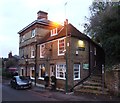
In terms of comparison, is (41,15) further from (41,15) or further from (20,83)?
(20,83)

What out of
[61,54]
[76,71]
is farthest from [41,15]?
[76,71]

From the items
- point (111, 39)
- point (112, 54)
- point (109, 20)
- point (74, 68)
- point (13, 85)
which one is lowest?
point (13, 85)

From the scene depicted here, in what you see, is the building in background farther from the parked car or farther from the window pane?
the parked car

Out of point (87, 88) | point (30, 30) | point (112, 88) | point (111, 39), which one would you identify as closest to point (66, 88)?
point (87, 88)

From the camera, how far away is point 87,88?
→ 2114 cm

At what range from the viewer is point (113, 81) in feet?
60.2

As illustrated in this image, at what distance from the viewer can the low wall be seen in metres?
17.7

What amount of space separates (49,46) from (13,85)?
7174 millimetres

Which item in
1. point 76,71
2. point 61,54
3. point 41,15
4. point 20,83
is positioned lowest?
point 20,83

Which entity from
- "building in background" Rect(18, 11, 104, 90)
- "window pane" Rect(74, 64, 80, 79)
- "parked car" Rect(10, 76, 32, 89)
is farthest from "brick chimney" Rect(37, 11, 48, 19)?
"window pane" Rect(74, 64, 80, 79)

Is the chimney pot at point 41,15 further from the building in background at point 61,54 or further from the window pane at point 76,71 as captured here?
the window pane at point 76,71

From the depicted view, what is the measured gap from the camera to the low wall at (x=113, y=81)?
697 inches

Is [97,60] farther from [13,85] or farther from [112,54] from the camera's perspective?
[13,85]

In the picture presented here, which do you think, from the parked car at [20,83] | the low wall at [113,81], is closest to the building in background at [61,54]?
the parked car at [20,83]
